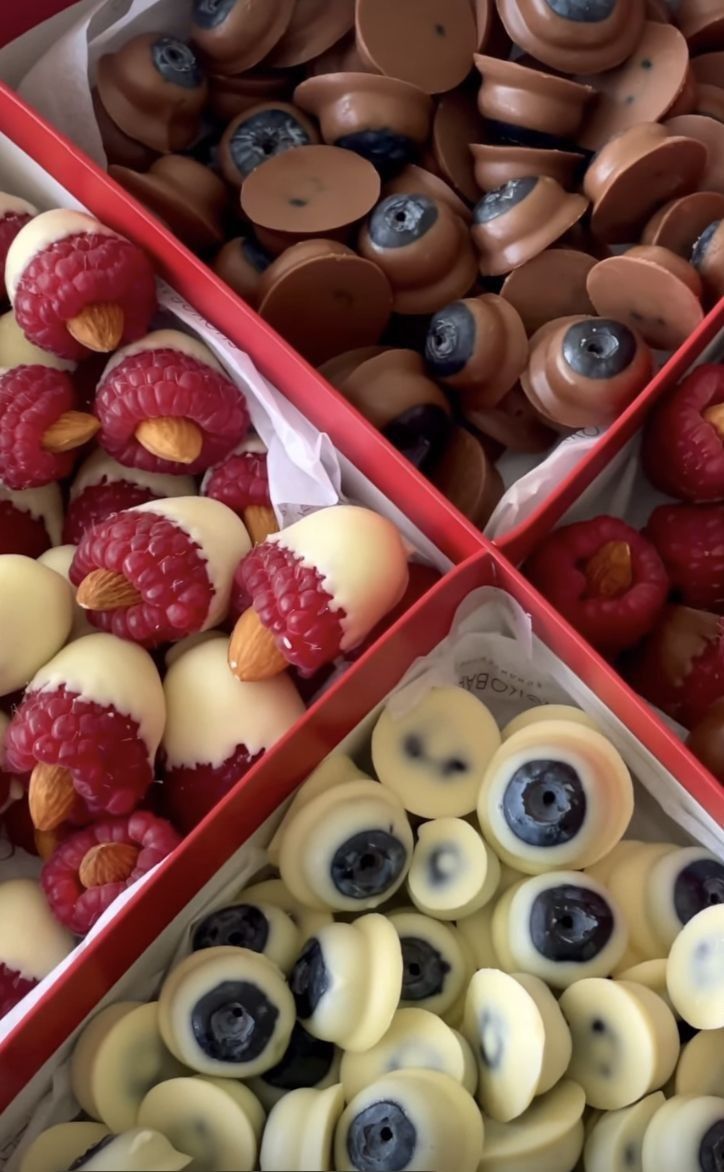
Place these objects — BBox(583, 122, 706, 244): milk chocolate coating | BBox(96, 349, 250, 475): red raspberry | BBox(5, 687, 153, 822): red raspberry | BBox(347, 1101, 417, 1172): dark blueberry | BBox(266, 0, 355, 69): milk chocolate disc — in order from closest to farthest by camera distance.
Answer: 1. BBox(347, 1101, 417, 1172): dark blueberry
2. BBox(5, 687, 153, 822): red raspberry
3. BBox(96, 349, 250, 475): red raspberry
4. BBox(583, 122, 706, 244): milk chocolate coating
5. BBox(266, 0, 355, 69): milk chocolate disc

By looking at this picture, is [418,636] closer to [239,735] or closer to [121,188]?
[239,735]

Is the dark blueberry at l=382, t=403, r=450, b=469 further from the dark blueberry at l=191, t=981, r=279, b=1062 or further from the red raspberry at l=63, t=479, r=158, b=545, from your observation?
the dark blueberry at l=191, t=981, r=279, b=1062

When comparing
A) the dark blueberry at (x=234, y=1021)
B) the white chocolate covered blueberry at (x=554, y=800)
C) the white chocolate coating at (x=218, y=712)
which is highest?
the white chocolate coating at (x=218, y=712)

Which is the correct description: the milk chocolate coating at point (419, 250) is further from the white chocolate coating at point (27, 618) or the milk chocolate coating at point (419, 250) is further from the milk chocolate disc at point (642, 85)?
the white chocolate coating at point (27, 618)

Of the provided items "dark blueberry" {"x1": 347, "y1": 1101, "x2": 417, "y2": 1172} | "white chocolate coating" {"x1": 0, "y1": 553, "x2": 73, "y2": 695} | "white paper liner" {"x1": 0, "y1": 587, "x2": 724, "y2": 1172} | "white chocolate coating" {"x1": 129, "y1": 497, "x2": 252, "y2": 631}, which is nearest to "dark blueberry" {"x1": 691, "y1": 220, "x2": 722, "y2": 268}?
"white paper liner" {"x1": 0, "y1": 587, "x2": 724, "y2": 1172}

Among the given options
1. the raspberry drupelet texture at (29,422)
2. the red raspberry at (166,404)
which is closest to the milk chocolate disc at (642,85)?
the red raspberry at (166,404)

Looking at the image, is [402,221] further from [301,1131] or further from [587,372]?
[301,1131]
